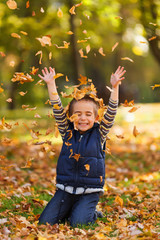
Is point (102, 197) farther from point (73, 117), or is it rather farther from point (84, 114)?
point (73, 117)

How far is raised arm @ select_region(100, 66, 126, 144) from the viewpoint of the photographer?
384 centimetres

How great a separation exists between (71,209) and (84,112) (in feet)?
3.55

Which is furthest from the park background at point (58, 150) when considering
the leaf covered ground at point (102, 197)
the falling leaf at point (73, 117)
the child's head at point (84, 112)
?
the falling leaf at point (73, 117)

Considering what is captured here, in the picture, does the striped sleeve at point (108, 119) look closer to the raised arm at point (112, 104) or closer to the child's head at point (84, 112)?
the raised arm at point (112, 104)

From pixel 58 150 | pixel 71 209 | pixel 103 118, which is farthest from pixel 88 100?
pixel 58 150

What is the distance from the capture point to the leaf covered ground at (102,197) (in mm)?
3479

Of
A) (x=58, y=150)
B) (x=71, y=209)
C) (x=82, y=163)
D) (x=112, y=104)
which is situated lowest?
(x=71, y=209)

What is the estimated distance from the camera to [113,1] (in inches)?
429

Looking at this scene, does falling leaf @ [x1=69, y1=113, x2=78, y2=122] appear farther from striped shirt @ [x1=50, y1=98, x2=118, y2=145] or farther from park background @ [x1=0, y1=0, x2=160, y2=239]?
park background @ [x1=0, y1=0, x2=160, y2=239]

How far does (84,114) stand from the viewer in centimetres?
397

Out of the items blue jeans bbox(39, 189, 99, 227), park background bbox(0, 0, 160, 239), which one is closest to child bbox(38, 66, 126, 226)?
blue jeans bbox(39, 189, 99, 227)

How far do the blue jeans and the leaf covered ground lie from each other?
0.10m

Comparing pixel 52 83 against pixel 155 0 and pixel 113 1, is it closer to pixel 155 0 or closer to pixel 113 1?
pixel 155 0

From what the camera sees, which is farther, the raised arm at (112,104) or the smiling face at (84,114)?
the smiling face at (84,114)
